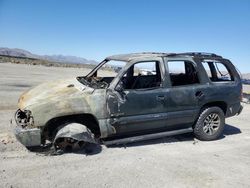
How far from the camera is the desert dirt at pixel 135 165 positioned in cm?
505

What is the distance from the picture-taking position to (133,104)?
21.5 ft

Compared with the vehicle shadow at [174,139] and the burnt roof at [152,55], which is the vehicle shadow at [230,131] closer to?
the vehicle shadow at [174,139]

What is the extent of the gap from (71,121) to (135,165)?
1.48 m

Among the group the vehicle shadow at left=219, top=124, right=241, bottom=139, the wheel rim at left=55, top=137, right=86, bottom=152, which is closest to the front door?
the wheel rim at left=55, top=137, right=86, bottom=152

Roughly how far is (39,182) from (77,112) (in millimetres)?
1584

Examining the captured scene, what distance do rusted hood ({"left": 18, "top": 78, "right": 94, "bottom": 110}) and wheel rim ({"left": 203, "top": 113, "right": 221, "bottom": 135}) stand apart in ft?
9.80

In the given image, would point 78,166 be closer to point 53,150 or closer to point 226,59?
point 53,150

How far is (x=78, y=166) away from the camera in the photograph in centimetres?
556

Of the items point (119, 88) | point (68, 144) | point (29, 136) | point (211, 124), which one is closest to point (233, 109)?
point (211, 124)

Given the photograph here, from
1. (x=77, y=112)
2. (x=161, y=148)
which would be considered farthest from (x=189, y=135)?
(x=77, y=112)

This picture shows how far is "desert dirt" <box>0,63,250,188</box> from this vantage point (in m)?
5.05

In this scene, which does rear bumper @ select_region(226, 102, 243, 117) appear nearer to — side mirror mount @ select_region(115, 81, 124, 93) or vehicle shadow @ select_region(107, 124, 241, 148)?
vehicle shadow @ select_region(107, 124, 241, 148)

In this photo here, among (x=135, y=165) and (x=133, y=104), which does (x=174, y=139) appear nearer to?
(x=133, y=104)

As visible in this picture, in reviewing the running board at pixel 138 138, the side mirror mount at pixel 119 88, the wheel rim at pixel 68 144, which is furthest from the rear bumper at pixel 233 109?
the wheel rim at pixel 68 144
